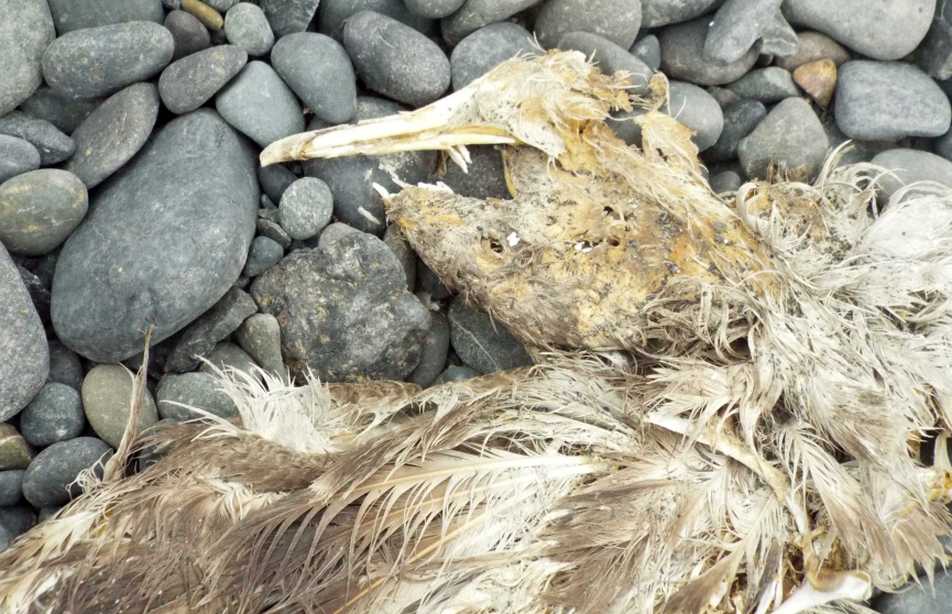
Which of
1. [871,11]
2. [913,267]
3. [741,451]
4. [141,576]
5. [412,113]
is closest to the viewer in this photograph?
[141,576]

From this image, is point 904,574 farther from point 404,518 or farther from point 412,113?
point 412,113

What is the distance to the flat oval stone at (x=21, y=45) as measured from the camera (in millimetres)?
2979

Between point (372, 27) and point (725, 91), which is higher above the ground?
point (372, 27)

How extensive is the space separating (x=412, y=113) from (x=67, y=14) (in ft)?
4.50

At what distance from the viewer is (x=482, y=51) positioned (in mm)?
3250

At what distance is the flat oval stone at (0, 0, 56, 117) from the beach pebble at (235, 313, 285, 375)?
3.91 feet

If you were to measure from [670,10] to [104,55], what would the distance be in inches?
87.8

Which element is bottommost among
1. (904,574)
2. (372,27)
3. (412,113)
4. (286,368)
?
(904,574)

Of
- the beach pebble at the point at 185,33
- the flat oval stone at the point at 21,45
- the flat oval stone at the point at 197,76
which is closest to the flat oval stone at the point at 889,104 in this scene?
the flat oval stone at the point at 197,76

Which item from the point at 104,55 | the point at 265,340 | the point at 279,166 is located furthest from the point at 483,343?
the point at 104,55

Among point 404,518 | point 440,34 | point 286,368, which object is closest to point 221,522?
point 404,518

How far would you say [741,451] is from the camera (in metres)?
2.46

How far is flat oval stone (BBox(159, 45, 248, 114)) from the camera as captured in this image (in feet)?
10.0

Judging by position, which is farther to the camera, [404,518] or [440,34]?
[440,34]
